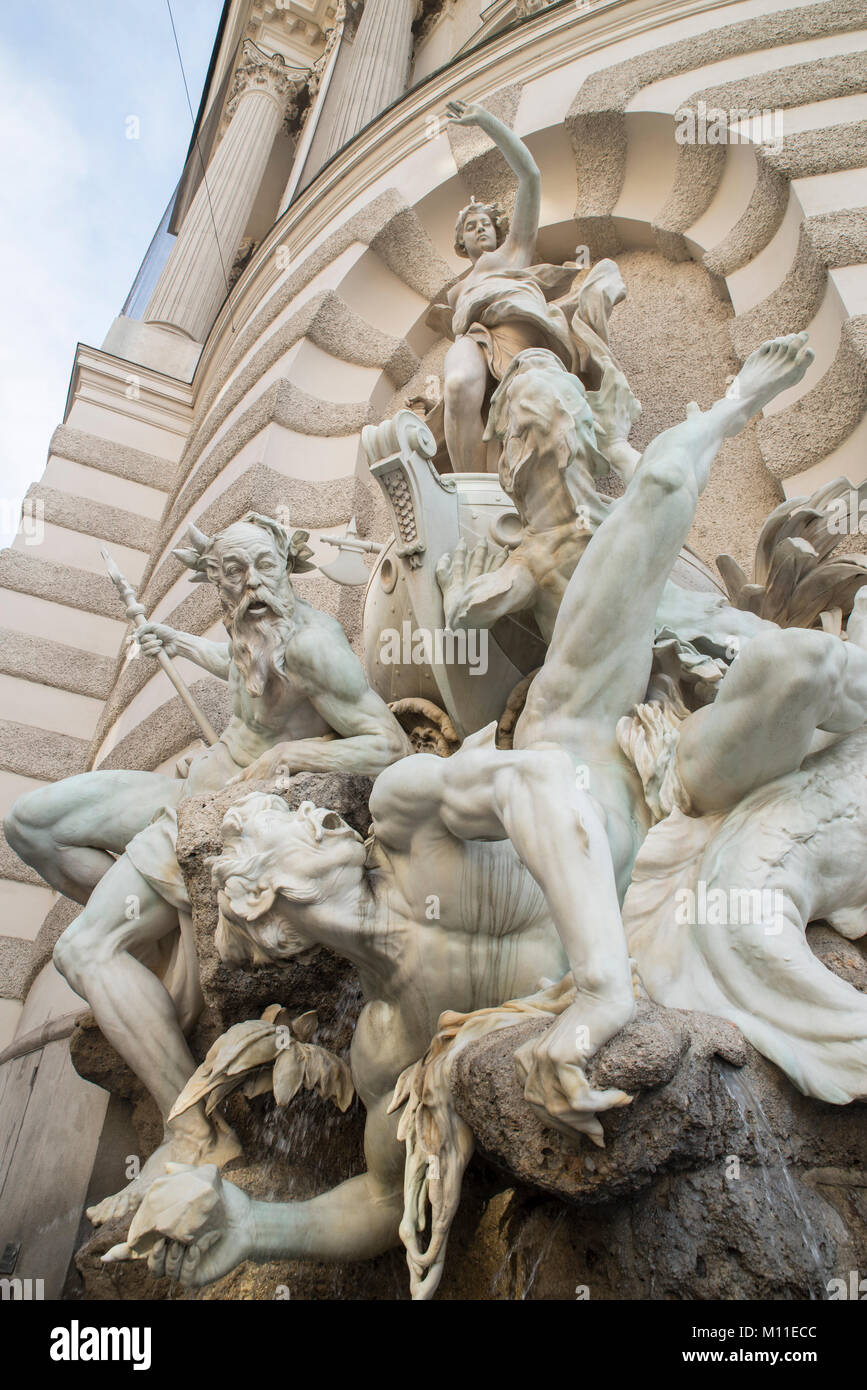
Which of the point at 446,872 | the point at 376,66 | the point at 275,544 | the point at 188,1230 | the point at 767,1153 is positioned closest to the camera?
the point at 767,1153

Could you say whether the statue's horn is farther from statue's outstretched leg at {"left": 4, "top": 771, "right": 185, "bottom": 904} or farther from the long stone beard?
statue's outstretched leg at {"left": 4, "top": 771, "right": 185, "bottom": 904}

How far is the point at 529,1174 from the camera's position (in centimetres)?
140

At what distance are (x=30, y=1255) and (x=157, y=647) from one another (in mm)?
2106

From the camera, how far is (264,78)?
12.3 m

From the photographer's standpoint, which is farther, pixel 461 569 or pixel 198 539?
pixel 198 539

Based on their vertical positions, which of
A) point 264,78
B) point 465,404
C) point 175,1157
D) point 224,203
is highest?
point 264,78

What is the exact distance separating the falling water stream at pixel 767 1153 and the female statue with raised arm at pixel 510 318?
9.04ft

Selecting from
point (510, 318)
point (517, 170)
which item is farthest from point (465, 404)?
point (517, 170)

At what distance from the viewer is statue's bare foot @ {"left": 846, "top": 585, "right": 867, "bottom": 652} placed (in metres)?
2.22

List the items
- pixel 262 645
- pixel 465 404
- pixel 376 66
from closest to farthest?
pixel 262 645 → pixel 465 404 → pixel 376 66

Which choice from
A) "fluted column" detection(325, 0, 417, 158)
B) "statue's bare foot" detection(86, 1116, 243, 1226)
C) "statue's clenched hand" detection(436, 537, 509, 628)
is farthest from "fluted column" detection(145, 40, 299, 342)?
"statue's bare foot" detection(86, 1116, 243, 1226)

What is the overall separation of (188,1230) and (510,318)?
3680 millimetres

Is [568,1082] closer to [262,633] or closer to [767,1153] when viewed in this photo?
[767,1153]

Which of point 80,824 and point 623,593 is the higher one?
point 623,593
